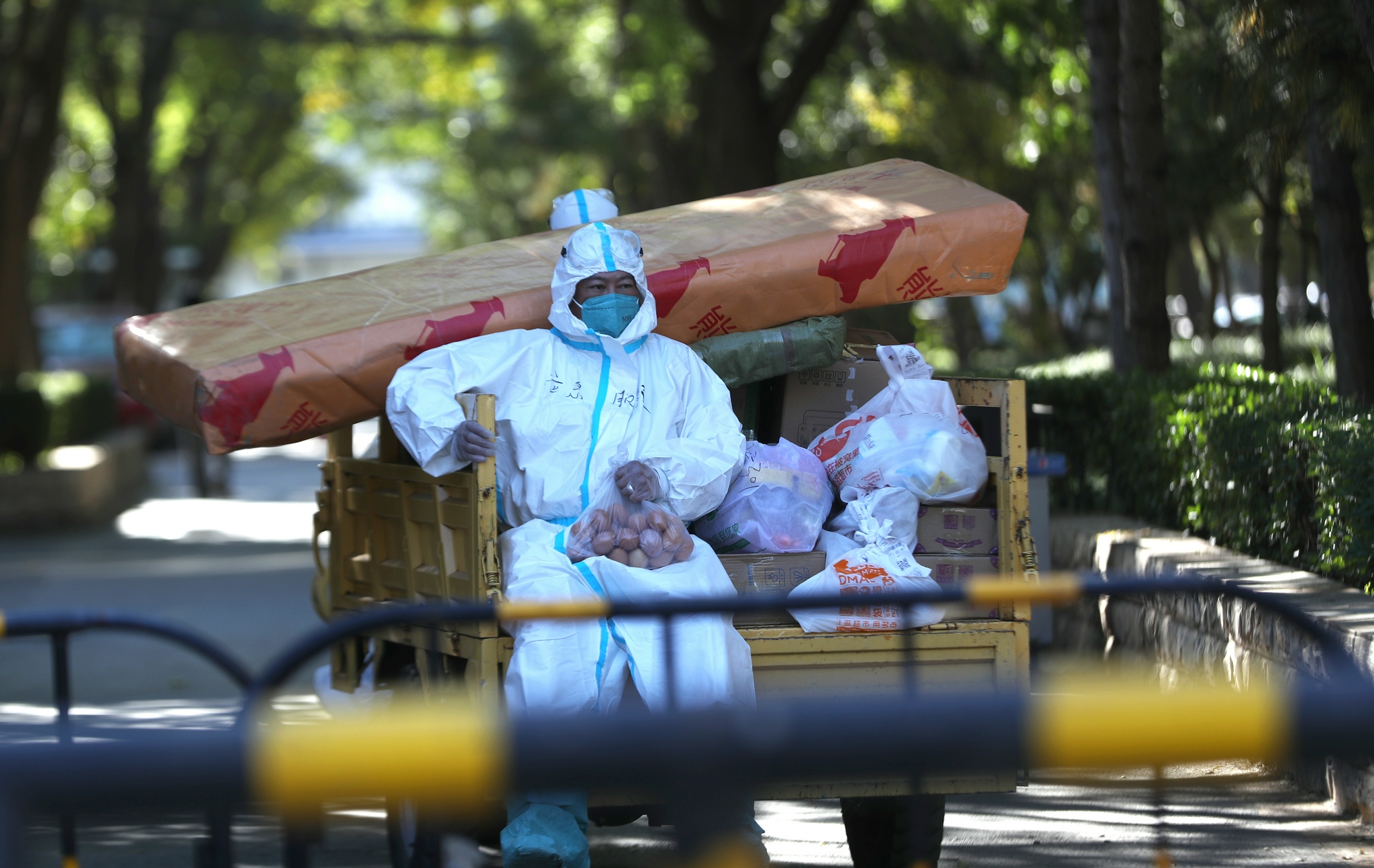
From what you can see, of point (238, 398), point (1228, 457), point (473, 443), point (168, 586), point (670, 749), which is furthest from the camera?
point (168, 586)

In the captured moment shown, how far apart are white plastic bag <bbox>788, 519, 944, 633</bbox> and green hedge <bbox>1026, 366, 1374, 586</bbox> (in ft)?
6.31

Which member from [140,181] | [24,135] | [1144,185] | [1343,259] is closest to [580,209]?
[1144,185]

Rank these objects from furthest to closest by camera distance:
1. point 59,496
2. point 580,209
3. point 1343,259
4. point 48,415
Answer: point 48,415 < point 59,496 < point 1343,259 < point 580,209

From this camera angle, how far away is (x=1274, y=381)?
277 inches

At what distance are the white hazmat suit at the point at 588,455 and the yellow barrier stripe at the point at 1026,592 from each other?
1.22 metres

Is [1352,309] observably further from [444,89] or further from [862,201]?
[444,89]

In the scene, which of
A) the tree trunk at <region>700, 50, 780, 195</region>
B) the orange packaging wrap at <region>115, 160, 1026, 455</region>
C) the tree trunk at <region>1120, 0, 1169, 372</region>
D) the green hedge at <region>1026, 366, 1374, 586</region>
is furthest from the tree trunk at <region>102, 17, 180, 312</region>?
the orange packaging wrap at <region>115, 160, 1026, 455</region>

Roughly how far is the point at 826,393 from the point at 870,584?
1.26 m

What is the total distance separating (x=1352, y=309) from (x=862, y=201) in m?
3.53

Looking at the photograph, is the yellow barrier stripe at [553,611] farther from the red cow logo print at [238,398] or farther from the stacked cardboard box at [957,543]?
the red cow logo print at [238,398]

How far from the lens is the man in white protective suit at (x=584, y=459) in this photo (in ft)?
12.6

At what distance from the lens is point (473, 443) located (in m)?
4.18

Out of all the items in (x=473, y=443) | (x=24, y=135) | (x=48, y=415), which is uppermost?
(x=24, y=135)

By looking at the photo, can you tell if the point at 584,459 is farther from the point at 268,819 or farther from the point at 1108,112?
the point at 1108,112
